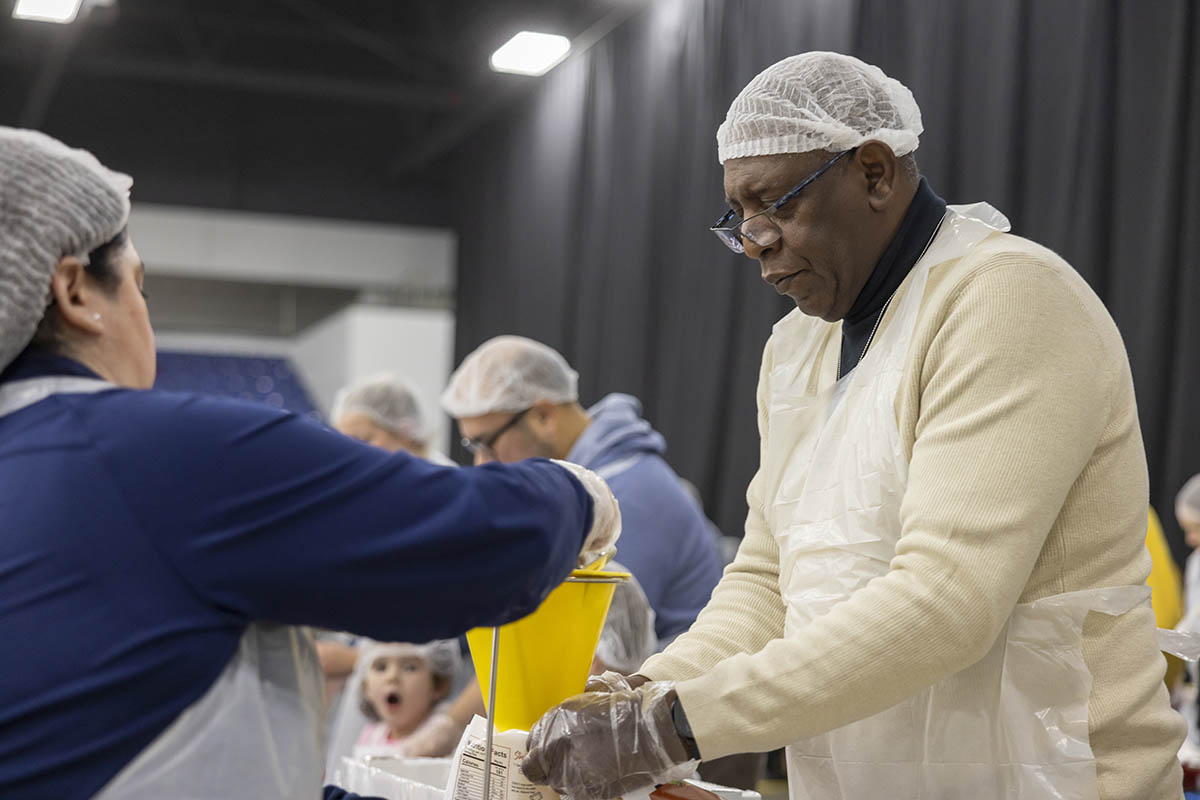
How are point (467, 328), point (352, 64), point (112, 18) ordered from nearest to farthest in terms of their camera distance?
point (112, 18), point (352, 64), point (467, 328)

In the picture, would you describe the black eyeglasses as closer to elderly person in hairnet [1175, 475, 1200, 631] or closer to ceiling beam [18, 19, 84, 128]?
elderly person in hairnet [1175, 475, 1200, 631]

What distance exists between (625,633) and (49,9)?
221 inches

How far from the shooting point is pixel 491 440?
3354 millimetres

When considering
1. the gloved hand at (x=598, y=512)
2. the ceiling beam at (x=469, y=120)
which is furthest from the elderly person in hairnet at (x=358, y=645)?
the ceiling beam at (x=469, y=120)

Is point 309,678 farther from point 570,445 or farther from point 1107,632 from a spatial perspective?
point 570,445

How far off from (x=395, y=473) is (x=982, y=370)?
0.63 m

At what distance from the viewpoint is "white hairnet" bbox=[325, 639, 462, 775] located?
3.46 metres

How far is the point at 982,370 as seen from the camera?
1319 mm

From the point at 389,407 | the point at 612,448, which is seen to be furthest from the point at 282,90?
the point at 612,448

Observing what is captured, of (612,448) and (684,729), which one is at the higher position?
(612,448)

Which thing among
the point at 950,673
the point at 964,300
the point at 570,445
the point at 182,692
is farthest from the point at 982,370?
the point at 570,445

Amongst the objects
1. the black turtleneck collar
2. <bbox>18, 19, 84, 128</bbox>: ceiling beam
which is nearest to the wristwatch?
the black turtleneck collar

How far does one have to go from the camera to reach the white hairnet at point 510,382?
129 inches

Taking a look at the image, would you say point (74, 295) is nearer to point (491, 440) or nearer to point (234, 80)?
point (491, 440)
